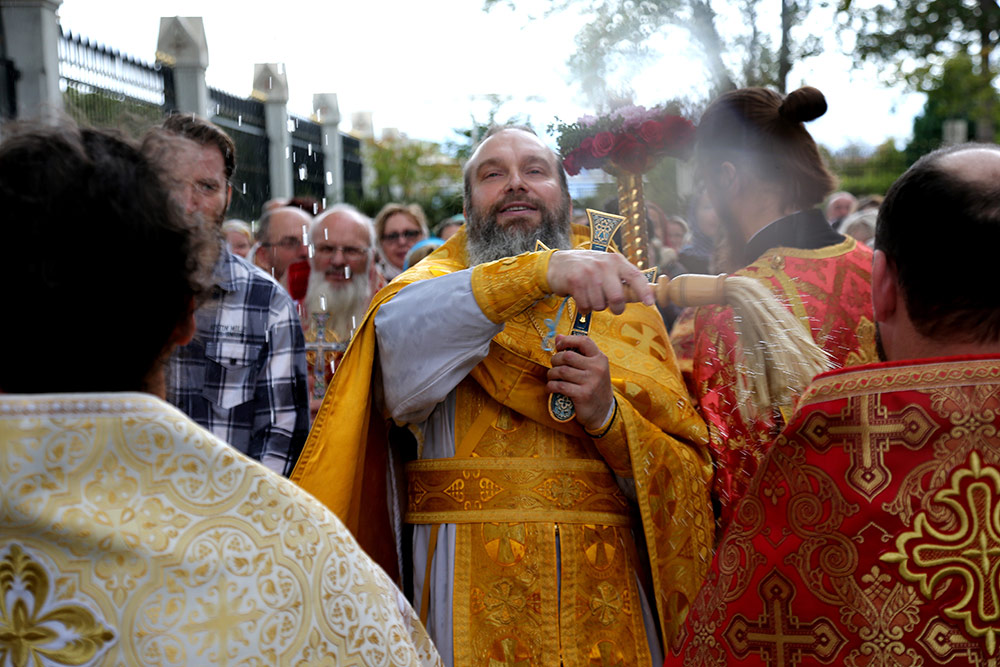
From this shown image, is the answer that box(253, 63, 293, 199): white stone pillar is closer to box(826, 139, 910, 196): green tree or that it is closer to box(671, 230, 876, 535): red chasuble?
box(671, 230, 876, 535): red chasuble

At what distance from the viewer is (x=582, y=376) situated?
2996 millimetres

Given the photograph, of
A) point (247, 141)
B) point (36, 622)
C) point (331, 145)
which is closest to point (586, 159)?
point (36, 622)

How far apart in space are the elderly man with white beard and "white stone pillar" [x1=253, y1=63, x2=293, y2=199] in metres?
7.37

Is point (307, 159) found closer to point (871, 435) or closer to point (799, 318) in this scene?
point (799, 318)

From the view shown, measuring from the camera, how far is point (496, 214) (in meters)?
3.52

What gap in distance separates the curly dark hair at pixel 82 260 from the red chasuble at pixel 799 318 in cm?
173

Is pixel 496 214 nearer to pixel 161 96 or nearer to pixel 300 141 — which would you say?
pixel 161 96

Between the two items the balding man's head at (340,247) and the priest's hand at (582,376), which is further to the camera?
the balding man's head at (340,247)

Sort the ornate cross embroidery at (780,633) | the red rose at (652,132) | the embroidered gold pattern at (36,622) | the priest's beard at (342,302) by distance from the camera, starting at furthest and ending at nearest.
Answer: the priest's beard at (342,302) → the red rose at (652,132) → the ornate cross embroidery at (780,633) → the embroidered gold pattern at (36,622)

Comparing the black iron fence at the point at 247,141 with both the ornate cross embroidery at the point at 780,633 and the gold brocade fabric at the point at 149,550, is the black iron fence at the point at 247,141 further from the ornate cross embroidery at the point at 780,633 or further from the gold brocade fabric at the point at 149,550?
the gold brocade fabric at the point at 149,550

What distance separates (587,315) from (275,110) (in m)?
10.6

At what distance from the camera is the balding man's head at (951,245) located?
1.90 m

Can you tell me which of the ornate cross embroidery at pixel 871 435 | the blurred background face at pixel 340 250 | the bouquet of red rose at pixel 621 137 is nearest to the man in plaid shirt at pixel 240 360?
the bouquet of red rose at pixel 621 137

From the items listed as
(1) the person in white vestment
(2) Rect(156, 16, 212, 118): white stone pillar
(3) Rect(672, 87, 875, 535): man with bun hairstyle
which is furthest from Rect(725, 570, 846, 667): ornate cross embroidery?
(2) Rect(156, 16, 212, 118): white stone pillar
